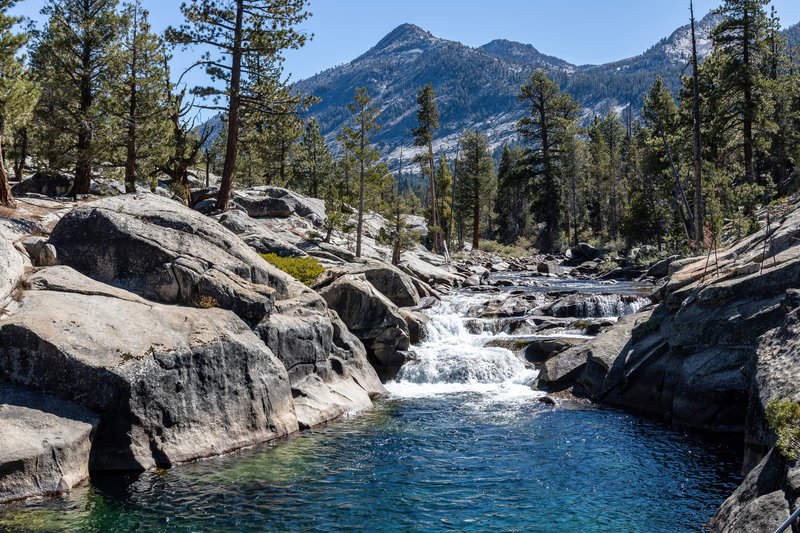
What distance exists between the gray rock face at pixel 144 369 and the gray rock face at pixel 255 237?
10264mm

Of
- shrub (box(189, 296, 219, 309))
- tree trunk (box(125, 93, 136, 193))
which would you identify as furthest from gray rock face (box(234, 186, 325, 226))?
shrub (box(189, 296, 219, 309))

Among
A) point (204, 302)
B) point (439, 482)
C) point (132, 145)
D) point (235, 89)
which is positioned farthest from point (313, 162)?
point (439, 482)

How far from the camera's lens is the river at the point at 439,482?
8836 millimetres

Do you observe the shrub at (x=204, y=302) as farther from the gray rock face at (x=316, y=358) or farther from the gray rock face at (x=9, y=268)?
the gray rock face at (x=9, y=268)

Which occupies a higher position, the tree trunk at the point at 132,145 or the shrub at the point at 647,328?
the tree trunk at the point at 132,145

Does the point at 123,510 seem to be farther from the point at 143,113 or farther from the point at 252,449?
the point at 143,113

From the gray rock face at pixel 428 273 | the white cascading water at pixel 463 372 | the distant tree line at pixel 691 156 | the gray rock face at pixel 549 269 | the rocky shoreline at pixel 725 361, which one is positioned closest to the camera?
the rocky shoreline at pixel 725 361

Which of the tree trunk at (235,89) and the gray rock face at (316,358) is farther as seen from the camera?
the tree trunk at (235,89)

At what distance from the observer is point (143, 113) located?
84.5 feet

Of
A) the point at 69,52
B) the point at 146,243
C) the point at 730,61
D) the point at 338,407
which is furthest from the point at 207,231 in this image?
the point at 730,61

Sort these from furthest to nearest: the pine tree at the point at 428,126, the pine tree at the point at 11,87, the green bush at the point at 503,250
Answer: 1. the green bush at the point at 503,250
2. the pine tree at the point at 428,126
3. the pine tree at the point at 11,87

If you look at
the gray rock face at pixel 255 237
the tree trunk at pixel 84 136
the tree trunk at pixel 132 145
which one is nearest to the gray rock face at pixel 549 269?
the gray rock face at pixel 255 237

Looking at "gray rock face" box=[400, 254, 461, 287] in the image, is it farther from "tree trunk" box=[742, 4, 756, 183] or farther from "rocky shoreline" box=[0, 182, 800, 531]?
"tree trunk" box=[742, 4, 756, 183]

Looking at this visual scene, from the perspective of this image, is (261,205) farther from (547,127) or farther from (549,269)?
(547,127)
